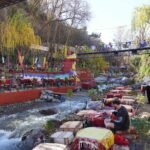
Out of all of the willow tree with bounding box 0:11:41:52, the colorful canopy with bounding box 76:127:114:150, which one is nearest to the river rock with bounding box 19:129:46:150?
the colorful canopy with bounding box 76:127:114:150

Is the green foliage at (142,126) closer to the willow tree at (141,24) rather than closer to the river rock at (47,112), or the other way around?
the river rock at (47,112)

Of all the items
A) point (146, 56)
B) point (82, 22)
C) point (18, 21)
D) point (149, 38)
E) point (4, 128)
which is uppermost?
point (82, 22)

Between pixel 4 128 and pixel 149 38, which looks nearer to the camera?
pixel 4 128

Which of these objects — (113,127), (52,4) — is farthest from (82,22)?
(113,127)

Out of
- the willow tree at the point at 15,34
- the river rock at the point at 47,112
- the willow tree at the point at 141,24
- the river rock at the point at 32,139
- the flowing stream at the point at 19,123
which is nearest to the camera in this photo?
the river rock at the point at 32,139

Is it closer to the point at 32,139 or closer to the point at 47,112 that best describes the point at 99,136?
the point at 32,139

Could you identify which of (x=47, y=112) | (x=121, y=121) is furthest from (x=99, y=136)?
(x=47, y=112)

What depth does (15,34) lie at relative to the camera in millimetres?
26125

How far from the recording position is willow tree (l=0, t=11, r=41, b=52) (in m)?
25.5

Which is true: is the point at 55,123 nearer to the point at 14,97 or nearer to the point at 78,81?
the point at 14,97

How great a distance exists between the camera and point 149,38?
20688 millimetres

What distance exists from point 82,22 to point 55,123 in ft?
108

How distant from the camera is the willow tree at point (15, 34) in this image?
25.5 m

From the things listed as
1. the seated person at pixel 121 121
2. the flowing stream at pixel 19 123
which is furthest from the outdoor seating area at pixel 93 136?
the flowing stream at pixel 19 123
